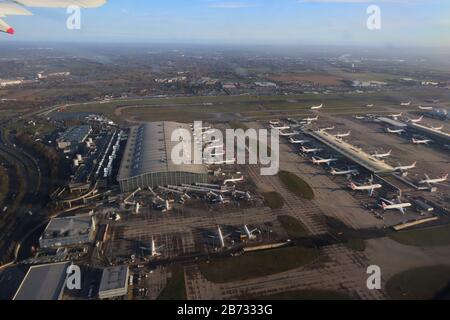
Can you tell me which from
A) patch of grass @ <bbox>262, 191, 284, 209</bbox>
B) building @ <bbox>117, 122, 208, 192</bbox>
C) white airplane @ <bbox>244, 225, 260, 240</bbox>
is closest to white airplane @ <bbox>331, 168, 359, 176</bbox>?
patch of grass @ <bbox>262, 191, 284, 209</bbox>

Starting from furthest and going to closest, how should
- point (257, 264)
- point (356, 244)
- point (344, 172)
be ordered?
point (344, 172)
point (356, 244)
point (257, 264)

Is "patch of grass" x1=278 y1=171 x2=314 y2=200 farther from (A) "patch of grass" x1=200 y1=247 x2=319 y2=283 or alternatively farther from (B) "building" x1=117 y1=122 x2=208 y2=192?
(A) "patch of grass" x1=200 y1=247 x2=319 y2=283

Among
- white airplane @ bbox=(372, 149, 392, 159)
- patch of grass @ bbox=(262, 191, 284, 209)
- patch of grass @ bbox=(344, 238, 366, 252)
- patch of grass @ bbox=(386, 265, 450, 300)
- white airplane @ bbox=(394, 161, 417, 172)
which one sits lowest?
patch of grass @ bbox=(386, 265, 450, 300)

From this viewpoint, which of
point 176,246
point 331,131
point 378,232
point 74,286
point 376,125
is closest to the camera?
point 74,286

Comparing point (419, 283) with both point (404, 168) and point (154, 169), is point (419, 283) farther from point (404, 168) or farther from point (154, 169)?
point (154, 169)

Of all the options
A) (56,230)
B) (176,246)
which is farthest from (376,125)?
(56,230)

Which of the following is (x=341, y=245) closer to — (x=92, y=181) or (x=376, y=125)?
(x=92, y=181)

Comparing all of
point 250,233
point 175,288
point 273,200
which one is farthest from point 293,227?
point 175,288
